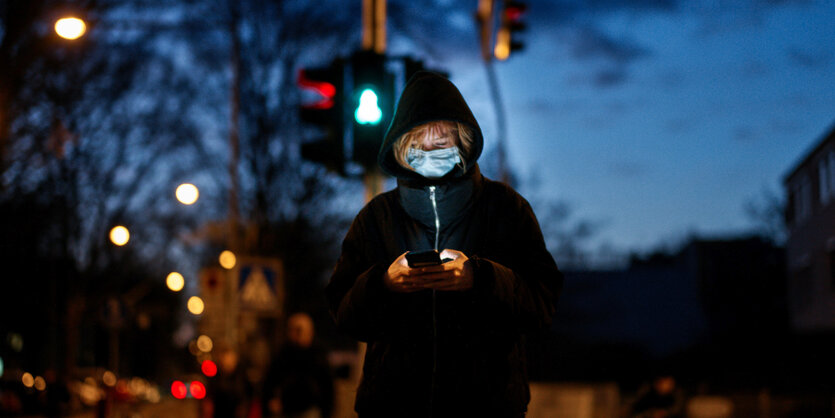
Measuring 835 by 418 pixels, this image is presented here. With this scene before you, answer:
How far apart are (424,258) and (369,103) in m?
4.78

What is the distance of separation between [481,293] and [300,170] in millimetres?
22227

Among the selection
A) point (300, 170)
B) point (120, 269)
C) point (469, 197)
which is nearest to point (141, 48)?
point (300, 170)

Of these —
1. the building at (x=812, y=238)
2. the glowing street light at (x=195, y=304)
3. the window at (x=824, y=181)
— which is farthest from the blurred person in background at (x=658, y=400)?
the glowing street light at (x=195, y=304)

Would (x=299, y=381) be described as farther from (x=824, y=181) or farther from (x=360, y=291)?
(x=824, y=181)

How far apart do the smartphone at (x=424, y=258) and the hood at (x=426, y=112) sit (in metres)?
0.37

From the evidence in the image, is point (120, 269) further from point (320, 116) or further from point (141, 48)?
point (320, 116)

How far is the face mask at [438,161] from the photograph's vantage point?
104 inches

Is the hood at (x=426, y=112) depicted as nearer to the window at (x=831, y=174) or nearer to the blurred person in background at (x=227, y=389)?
the blurred person in background at (x=227, y=389)

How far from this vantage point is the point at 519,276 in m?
2.51

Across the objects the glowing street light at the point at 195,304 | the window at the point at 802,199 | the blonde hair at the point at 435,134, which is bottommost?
the glowing street light at the point at 195,304

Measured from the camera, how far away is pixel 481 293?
239cm

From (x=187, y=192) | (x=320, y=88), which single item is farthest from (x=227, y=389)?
(x=187, y=192)

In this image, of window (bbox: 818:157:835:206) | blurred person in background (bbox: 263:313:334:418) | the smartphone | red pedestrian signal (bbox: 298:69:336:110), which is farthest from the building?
the smartphone

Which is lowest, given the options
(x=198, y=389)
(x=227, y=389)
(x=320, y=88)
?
(x=198, y=389)
